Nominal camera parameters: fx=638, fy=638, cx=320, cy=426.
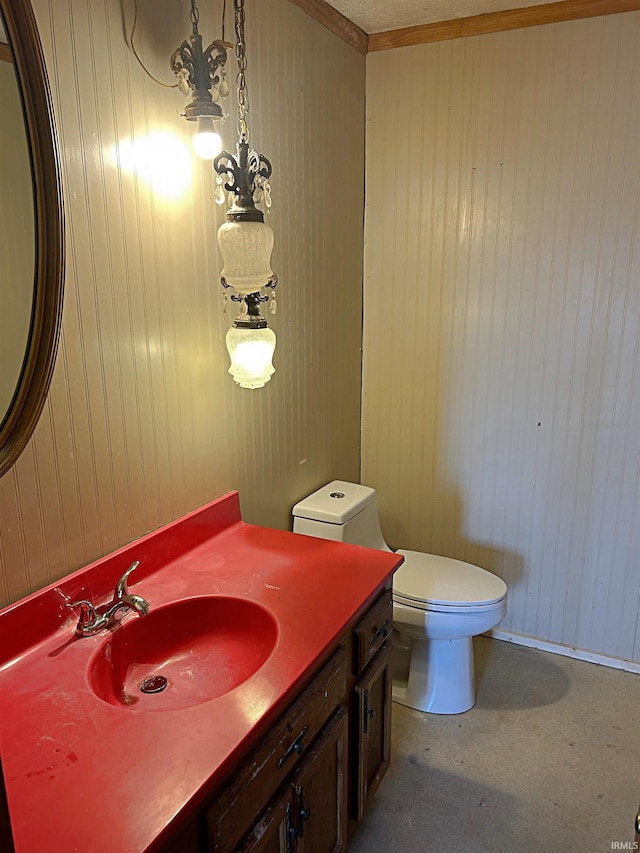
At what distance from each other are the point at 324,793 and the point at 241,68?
1.69 metres

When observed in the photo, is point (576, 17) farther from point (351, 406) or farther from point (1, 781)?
point (1, 781)

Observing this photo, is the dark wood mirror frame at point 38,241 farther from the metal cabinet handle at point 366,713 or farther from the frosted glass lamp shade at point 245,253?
the metal cabinet handle at point 366,713

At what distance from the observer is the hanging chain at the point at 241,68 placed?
5.12 ft

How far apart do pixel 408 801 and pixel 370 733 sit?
0.39 m

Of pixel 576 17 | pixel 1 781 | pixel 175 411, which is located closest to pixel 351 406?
pixel 175 411

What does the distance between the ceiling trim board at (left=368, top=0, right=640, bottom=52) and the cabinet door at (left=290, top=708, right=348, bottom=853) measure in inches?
87.2

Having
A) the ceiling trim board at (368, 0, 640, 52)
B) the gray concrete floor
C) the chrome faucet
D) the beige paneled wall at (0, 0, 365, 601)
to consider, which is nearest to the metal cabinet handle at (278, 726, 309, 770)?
the chrome faucet

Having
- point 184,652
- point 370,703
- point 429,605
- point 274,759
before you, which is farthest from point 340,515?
point 274,759

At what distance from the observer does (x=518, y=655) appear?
252cm

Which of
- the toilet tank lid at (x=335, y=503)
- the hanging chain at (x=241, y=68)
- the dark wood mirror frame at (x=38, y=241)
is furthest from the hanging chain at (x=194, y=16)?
the toilet tank lid at (x=335, y=503)

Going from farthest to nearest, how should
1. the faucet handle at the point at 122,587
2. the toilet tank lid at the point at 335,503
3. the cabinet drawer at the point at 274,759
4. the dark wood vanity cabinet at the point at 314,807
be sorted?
1. the toilet tank lid at the point at 335,503
2. the faucet handle at the point at 122,587
3. the dark wood vanity cabinet at the point at 314,807
4. the cabinet drawer at the point at 274,759

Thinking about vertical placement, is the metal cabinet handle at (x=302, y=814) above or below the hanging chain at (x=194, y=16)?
below

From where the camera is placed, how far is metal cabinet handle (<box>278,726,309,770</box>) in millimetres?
1154

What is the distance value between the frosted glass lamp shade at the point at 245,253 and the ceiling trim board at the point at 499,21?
126 centimetres
